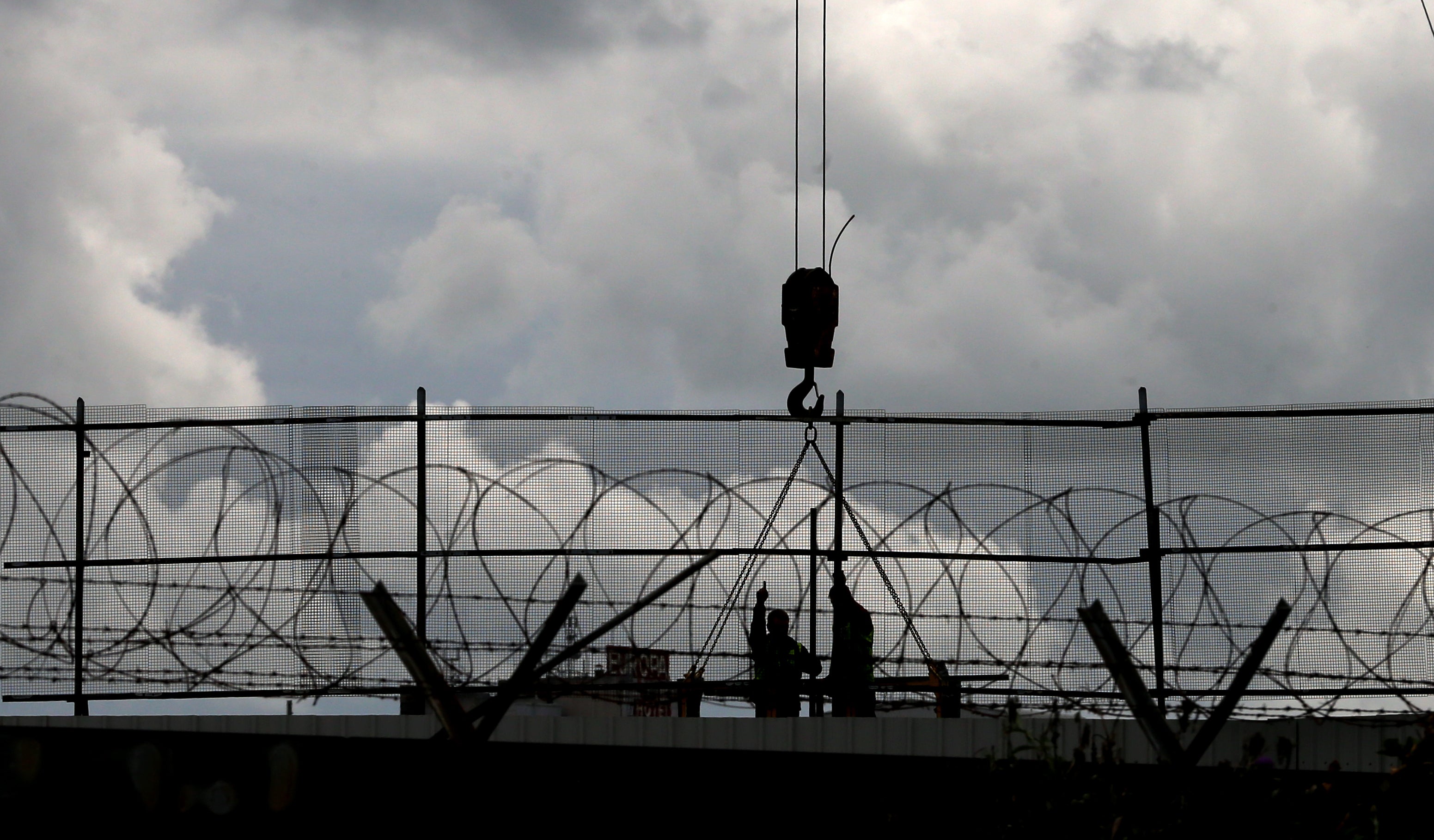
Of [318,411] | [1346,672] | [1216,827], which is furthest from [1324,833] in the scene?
[318,411]

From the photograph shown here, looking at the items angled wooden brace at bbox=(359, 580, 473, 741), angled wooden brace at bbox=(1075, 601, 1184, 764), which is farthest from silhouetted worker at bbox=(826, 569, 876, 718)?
angled wooden brace at bbox=(359, 580, 473, 741)

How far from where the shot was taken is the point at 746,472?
12.2 meters

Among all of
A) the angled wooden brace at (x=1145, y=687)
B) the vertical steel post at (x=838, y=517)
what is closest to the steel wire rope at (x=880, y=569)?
the vertical steel post at (x=838, y=517)

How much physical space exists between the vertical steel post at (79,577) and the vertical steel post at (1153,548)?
6.93 metres

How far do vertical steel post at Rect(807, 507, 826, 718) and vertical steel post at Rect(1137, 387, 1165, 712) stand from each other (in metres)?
2.12

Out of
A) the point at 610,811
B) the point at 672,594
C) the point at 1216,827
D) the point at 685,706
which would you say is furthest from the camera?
the point at 685,706

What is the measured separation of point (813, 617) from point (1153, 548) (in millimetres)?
2288

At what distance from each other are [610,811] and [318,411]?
5123 millimetres

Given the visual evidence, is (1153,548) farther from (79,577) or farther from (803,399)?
(79,577)

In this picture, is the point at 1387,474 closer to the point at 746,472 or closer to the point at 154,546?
the point at 746,472

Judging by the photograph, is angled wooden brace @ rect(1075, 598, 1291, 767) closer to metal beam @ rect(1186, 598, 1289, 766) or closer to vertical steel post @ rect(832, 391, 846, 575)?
metal beam @ rect(1186, 598, 1289, 766)

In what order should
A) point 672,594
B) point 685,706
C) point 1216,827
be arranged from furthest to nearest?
point 685,706 < point 672,594 < point 1216,827

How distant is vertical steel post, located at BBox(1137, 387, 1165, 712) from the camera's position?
12.0 meters

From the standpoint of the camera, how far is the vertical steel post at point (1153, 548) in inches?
474
